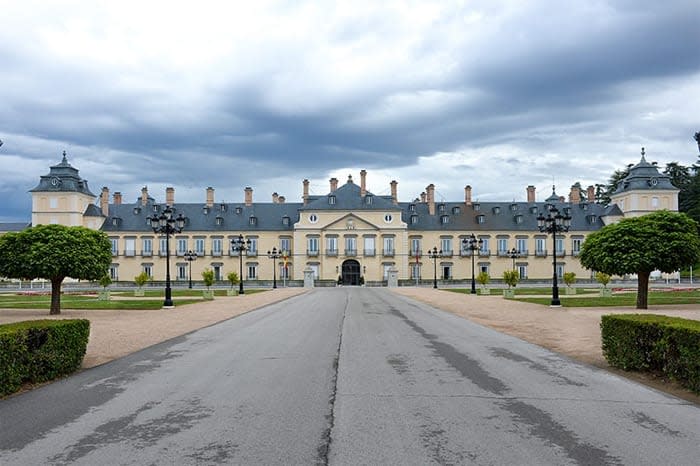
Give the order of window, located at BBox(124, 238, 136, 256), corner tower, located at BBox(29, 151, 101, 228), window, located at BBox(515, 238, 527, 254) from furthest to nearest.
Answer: window, located at BBox(515, 238, 527, 254) < window, located at BBox(124, 238, 136, 256) < corner tower, located at BBox(29, 151, 101, 228)

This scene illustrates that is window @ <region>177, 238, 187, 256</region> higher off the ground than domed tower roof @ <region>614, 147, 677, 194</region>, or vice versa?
domed tower roof @ <region>614, 147, 677, 194</region>

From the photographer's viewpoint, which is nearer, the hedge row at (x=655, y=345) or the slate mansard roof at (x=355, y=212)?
the hedge row at (x=655, y=345)

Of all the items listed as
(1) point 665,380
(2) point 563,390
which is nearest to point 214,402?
(2) point 563,390

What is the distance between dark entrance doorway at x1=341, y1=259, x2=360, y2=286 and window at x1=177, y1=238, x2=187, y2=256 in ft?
71.9

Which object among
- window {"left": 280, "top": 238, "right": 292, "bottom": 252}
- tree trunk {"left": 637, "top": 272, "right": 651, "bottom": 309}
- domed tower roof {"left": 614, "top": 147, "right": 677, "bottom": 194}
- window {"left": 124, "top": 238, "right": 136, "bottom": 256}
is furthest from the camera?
window {"left": 280, "top": 238, "right": 292, "bottom": 252}

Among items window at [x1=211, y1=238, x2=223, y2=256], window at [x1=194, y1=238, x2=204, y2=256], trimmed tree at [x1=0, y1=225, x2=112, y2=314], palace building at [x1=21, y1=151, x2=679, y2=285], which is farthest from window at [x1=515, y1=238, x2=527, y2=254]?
trimmed tree at [x1=0, y1=225, x2=112, y2=314]

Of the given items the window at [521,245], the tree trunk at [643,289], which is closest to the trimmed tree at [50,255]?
the tree trunk at [643,289]

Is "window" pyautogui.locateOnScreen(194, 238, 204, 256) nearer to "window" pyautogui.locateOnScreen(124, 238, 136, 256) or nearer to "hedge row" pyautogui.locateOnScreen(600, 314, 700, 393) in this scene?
"window" pyautogui.locateOnScreen(124, 238, 136, 256)

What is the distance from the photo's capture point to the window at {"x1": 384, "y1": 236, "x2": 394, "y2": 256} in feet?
276

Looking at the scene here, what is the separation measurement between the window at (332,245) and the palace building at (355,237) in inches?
5.3

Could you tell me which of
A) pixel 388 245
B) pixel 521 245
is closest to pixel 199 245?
pixel 388 245

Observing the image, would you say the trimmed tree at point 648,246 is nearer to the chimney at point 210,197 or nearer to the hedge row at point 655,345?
the hedge row at point 655,345

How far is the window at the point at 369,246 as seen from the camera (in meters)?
83.8

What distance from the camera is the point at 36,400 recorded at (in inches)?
355
